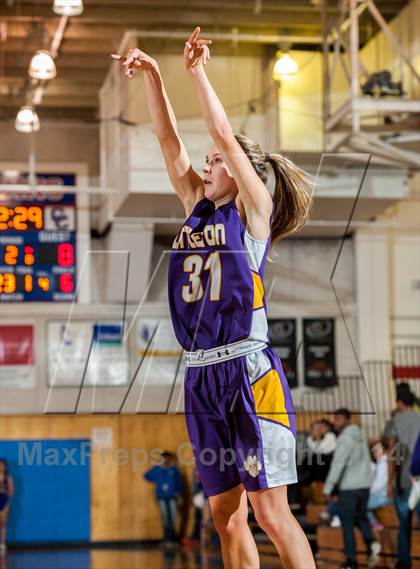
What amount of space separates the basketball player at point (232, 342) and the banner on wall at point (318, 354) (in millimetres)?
9697

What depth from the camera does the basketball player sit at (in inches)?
135

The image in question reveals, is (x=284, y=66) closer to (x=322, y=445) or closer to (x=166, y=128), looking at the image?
(x=322, y=445)

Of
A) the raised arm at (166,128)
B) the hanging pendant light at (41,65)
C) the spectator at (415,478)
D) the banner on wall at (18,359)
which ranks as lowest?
the spectator at (415,478)

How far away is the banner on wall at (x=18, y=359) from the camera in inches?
597

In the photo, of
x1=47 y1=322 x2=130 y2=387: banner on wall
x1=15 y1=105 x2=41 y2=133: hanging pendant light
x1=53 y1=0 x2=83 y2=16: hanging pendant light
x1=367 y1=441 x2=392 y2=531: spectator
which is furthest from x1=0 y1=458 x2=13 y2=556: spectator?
x1=53 y1=0 x2=83 y2=16: hanging pendant light

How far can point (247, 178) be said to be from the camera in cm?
346

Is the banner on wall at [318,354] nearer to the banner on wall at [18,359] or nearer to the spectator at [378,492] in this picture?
the spectator at [378,492]

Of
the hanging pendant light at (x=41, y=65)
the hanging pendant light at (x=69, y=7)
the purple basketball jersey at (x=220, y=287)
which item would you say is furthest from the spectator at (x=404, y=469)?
the purple basketball jersey at (x=220, y=287)

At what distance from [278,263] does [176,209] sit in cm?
243

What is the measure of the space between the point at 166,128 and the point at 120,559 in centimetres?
1022

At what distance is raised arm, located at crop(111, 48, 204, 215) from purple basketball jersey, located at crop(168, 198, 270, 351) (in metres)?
0.23

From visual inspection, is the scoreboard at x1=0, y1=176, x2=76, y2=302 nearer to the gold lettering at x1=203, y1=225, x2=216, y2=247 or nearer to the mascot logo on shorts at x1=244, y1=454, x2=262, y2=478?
the gold lettering at x1=203, y1=225, x2=216, y2=247

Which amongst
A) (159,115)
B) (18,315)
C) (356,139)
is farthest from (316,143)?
(159,115)

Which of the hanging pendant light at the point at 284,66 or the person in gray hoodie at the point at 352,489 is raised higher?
the hanging pendant light at the point at 284,66
